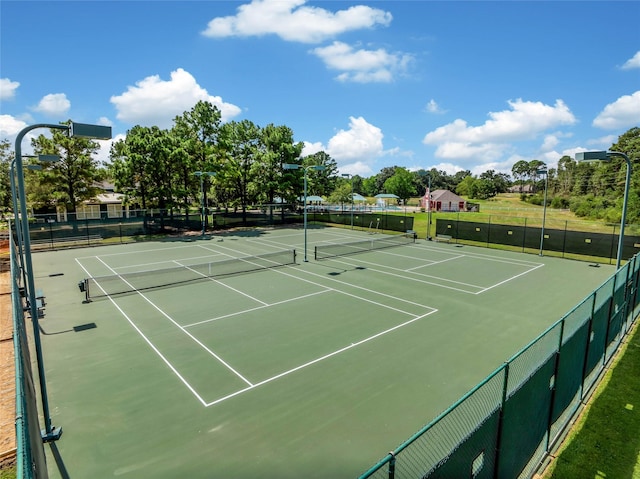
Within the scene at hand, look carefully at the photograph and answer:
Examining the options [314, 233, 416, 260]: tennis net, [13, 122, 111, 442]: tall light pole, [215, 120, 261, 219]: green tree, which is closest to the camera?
[13, 122, 111, 442]: tall light pole

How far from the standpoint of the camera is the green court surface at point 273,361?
690 cm

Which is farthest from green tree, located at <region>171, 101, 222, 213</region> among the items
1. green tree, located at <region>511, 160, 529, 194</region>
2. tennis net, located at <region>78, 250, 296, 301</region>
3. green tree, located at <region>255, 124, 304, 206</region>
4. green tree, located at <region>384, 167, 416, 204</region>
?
green tree, located at <region>511, 160, 529, 194</region>

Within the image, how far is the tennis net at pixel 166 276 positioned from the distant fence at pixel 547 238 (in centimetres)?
1689

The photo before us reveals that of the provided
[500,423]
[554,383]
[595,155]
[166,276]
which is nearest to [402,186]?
[166,276]

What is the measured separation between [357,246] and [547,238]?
14.3 meters

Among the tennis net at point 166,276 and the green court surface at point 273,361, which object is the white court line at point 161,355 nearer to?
the green court surface at point 273,361

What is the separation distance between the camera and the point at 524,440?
5.99m

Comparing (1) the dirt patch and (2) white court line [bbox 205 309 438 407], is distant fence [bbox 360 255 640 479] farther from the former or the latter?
(1) the dirt patch

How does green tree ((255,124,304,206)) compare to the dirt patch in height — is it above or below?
above

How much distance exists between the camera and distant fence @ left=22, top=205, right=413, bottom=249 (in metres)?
30.6

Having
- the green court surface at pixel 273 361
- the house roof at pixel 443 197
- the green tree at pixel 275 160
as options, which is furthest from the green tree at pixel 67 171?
the house roof at pixel 443 197

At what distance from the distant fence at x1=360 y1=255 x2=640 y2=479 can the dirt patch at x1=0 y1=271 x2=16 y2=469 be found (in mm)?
6989

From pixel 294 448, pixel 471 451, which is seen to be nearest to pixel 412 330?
pixel 294 448

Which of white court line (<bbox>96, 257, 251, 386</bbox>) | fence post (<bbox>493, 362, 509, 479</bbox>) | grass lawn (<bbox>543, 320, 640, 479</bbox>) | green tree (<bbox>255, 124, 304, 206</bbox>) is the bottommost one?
grass lawn (<bbox>543, 320, 640, 479</bbox>)
